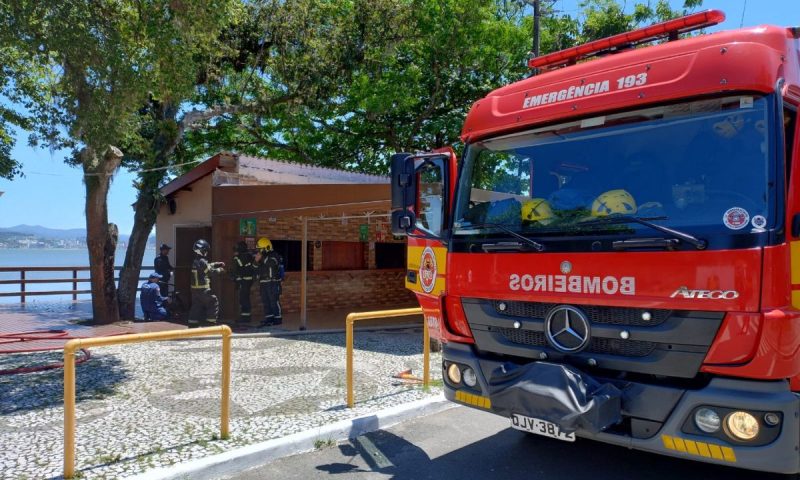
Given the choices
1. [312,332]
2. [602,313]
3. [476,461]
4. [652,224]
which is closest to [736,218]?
[652,224]

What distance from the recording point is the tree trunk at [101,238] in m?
11.4

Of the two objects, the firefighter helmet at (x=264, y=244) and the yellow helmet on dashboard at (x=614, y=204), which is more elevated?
the yellow helmet on dashboard at (x=614, y=204)

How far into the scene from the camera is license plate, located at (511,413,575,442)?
11.7 feet

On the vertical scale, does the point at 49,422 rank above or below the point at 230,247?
below

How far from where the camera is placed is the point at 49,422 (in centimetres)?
531

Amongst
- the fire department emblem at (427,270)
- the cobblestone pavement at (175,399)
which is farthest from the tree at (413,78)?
the fire department emblem at (427,270)

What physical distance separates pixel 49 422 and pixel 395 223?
11.7ft

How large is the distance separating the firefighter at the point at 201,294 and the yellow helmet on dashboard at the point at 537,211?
28.3 ft

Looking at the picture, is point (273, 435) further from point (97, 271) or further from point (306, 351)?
point (97, 271)

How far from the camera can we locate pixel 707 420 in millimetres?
3252

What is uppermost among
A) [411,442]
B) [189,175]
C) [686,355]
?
[189,175]

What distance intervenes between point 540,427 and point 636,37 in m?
3.06

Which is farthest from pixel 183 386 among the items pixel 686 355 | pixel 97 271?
pixel 97 271

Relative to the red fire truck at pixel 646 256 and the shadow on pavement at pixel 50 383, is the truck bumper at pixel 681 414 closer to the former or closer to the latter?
the red fire truck at pixel 646 256
